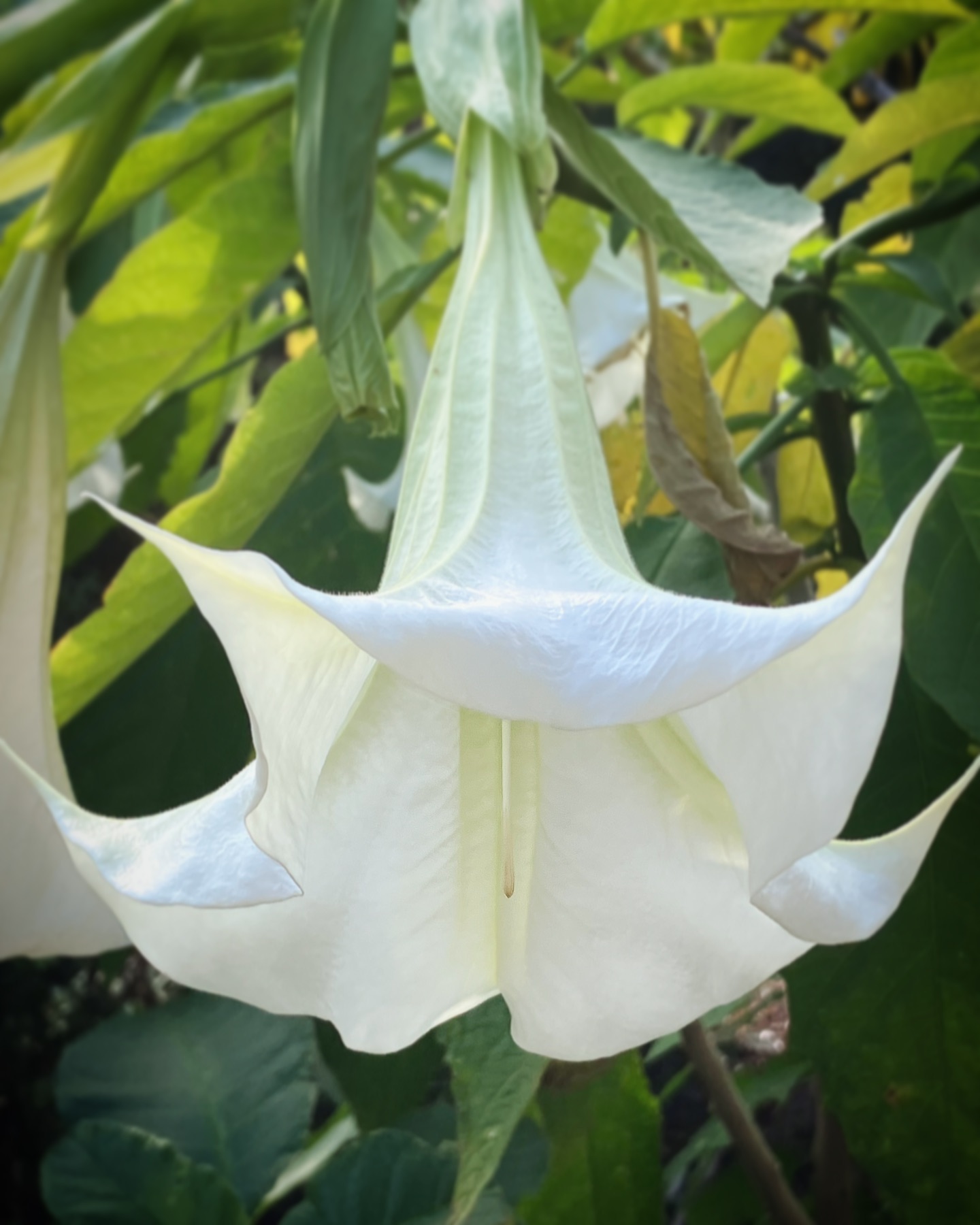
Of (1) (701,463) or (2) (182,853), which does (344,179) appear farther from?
(2) (182,853)

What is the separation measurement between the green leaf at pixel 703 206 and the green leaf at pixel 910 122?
0.67ft

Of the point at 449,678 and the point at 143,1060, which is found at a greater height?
the point at 449,678

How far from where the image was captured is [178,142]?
0.53 meters

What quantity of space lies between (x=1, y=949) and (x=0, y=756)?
0.06 meters

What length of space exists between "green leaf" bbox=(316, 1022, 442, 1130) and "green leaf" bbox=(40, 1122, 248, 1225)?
0.12 meters

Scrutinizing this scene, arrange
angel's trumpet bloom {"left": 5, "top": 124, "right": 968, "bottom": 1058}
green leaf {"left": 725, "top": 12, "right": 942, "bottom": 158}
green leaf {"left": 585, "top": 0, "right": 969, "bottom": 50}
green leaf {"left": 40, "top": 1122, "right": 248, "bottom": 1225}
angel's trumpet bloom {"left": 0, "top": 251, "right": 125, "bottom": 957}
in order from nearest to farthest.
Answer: angel's trumpet bloom {"left": 5, "top": 124, "right": 968, "bottom": 1058} < angel's trumpet bloom {"left": 0, "top": 251, "right": 125, "bottom": 957} < green leaf {"left": 40, "top": 1122, "right": 248, "bottom": 1225} < green leaf {"left": 585, "top": 0, "right": 969, "bottom": 50} < green leaf {"left": 725, "top": 12, "right": 942, "bottom": 158}

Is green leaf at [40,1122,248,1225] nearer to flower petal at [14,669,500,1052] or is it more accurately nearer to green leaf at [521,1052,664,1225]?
green leaf at [521,1052,664,1225]

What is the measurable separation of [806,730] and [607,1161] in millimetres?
260

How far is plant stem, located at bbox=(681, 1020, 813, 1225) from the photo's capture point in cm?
34

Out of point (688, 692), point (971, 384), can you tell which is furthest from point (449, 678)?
point (971, 384)

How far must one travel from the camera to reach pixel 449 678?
0.56ft

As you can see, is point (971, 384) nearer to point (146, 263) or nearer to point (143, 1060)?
point (146, 263)

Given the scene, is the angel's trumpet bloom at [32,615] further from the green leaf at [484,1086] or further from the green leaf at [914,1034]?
the green leaf at [914,1034]

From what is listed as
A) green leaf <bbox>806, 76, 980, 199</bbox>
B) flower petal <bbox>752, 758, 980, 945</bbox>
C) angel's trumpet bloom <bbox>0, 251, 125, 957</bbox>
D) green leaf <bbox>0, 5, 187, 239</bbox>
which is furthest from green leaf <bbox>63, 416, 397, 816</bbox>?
green leaf <bbox>806, 76, 980, 199</bbox>
